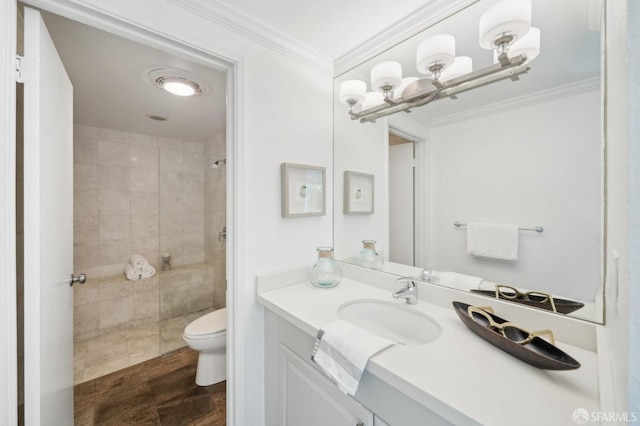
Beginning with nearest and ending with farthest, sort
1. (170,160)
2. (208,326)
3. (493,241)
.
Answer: (493,241) → (208,326) → (170,160)

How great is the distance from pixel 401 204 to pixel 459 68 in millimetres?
678

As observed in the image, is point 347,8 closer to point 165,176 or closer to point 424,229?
point 424,229

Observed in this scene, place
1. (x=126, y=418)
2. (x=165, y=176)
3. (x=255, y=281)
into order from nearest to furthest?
1. (x=255, y=281)
2. (x=126, y=418)
3. (x=165, y=176)

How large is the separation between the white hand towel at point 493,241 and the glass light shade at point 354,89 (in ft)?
3.06

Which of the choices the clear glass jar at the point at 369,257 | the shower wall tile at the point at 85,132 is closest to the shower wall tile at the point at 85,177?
the shower wall tile at the point at 85,132

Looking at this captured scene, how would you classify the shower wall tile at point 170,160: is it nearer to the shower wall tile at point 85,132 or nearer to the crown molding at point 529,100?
the shower wall tile at point 85,132

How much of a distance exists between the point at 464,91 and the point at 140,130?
125 inches

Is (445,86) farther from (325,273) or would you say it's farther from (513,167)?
(325,273)

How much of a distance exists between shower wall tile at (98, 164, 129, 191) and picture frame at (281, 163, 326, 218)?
2519 millimetres

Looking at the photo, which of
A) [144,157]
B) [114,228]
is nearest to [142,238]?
[114,228]

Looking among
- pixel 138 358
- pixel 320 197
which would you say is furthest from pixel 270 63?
pixel 138 358

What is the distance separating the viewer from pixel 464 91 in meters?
1.10

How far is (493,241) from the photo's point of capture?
1.04 m

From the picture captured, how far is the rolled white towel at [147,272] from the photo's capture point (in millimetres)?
2770
